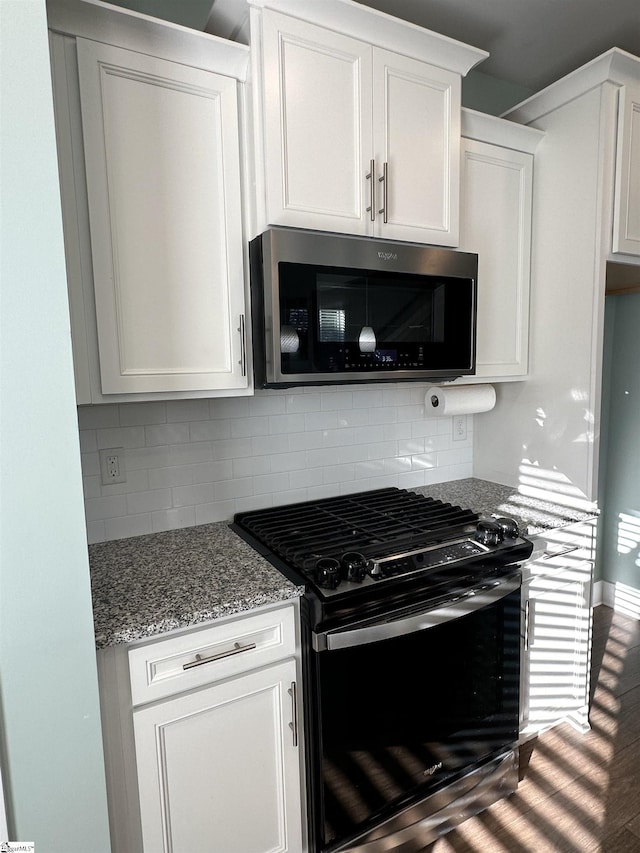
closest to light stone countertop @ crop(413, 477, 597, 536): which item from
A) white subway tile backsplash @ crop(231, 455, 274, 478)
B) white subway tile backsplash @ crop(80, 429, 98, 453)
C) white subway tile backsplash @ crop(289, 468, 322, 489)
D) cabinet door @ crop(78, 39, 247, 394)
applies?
white subway tile backsplash @ crop(289, 468, 322, 489)

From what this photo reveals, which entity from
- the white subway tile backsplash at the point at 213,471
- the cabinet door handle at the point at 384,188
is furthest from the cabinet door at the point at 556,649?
the cabinet door handle at the point at 384,188

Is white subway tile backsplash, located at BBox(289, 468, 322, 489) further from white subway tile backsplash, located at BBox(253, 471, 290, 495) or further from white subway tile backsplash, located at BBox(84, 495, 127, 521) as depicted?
white subway tile backsplash, located at BBox(84, 495, 127, 521)

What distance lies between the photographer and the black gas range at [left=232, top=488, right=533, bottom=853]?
1.40 meters

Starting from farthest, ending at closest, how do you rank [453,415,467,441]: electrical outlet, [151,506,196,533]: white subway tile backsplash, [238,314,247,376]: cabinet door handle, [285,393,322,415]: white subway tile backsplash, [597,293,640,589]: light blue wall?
1. [597,293,640,589]: light blue wall
2. [453,415,467,441]: electrical outlet
3. [285,393,322,415]: white subway tile backsplash
4. [151,506,196,533]: white subway tile backsplash
5. [238,314,247,376]: cabinet door handle

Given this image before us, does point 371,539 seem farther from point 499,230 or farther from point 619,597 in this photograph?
point 619,597

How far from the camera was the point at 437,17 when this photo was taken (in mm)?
1960

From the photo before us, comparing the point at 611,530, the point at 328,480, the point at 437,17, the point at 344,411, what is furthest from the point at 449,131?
the point at 611,530

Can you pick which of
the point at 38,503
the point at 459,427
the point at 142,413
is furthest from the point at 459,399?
the point at 38,503

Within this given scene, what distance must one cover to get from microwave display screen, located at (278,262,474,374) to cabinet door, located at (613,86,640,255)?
644 mm

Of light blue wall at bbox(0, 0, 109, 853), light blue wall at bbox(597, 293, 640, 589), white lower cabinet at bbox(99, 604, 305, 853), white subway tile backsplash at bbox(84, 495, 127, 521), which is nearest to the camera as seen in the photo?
light blue wall at bbox(0, 0, 109, 853)

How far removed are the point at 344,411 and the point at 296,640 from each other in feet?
3.27

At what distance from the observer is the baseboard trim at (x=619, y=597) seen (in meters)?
2.99

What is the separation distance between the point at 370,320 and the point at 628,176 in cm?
115

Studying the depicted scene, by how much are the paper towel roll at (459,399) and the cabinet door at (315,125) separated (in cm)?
82
